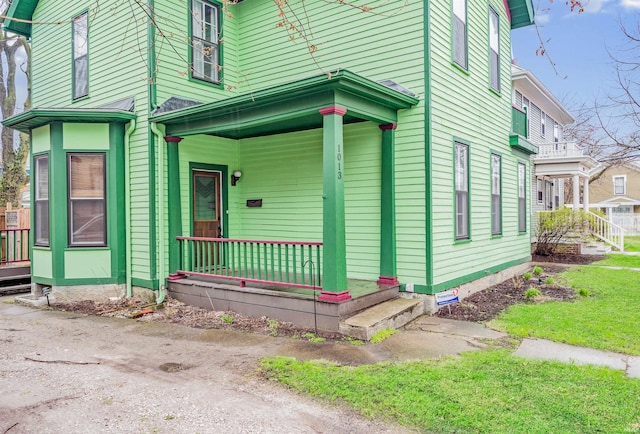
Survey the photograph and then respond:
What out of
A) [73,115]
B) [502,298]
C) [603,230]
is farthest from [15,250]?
[603,230]

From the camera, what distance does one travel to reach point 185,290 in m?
7.96

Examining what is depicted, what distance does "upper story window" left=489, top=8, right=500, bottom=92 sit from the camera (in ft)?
33.4

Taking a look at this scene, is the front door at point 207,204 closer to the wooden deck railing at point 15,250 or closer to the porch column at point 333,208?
the porch column at point 333,208

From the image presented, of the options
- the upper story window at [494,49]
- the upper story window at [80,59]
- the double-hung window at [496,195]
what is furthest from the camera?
the upper story window at [494,49]

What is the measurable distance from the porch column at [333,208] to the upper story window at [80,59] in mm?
6178

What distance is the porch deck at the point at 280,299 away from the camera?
616 centimetres

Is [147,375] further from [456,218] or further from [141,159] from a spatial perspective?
[456,218]

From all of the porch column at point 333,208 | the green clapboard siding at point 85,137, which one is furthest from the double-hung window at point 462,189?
the green clapboard siding at point 85,137

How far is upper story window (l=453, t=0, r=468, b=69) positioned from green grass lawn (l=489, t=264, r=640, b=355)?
15.0 ft

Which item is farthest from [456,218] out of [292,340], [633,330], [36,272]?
[36,272]

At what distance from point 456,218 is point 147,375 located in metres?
5.70

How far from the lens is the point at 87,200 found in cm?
832

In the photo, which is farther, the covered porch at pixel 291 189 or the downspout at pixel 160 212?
the downspout at pixel 160 212

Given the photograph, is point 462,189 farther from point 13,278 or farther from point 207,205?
point 13,278
